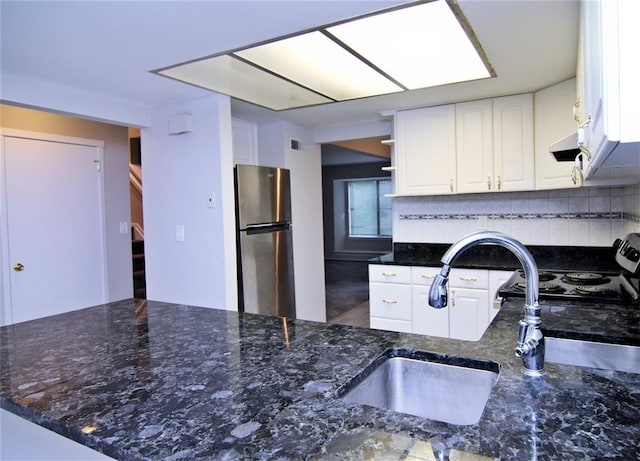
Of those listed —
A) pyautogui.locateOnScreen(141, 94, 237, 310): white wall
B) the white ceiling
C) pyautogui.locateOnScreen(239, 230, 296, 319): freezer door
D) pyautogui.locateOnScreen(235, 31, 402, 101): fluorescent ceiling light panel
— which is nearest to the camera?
the white ceiling

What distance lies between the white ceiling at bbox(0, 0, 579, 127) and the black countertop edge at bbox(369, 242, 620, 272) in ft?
4.29

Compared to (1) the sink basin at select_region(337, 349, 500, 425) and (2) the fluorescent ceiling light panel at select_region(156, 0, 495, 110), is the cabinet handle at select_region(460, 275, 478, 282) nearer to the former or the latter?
(2) the fluorescent ceiling light panel at select_region(156, 0, 495, 110)

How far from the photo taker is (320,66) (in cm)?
245

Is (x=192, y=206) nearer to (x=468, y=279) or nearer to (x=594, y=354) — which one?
(x=468, y=279)

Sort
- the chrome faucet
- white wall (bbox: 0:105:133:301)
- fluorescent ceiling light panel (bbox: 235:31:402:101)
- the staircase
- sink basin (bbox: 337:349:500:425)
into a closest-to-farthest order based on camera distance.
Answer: the chrome faucet → sink basin (bbox: 337:349:500:425) → fluorescent ceiling light panel (bbox: 235:31:402:101) → white wall (bbox: 0:105:133:301) → the staircase

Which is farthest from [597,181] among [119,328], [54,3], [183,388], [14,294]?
[14,294]

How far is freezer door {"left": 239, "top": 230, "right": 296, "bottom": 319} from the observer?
3289 mm

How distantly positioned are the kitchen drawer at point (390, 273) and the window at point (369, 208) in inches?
213

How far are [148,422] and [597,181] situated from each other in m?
2.46

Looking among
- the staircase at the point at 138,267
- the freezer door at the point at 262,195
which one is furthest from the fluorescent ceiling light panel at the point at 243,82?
the staircase at the point at 138,267

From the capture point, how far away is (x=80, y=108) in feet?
9.43

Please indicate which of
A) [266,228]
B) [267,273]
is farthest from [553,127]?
[267,273]

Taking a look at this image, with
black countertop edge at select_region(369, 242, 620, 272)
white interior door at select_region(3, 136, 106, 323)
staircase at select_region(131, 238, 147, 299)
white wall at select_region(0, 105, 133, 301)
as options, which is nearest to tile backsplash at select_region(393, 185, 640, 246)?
black countertop edge at select_region(369, 242, 620, 272)

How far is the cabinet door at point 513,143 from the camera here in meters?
3.19
